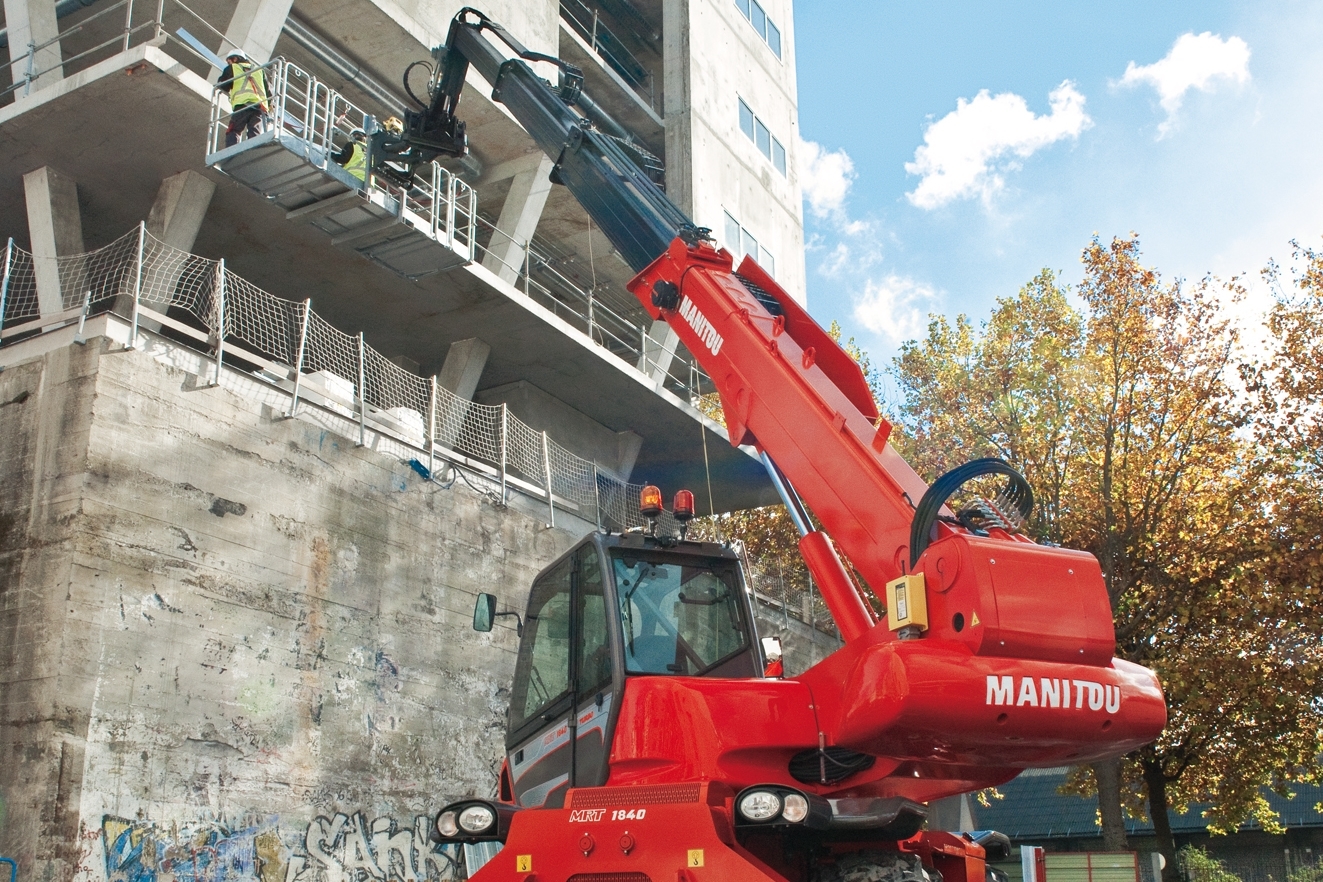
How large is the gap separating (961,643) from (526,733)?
3274mm

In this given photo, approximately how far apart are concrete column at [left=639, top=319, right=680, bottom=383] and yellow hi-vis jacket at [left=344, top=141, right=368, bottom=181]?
860 centimetres

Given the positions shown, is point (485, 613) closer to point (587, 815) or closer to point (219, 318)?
point (587, 815)

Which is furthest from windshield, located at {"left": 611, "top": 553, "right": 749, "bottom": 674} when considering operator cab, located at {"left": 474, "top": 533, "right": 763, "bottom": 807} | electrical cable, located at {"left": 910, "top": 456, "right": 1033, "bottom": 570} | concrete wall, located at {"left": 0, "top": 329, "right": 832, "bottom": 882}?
concrete wall, located at {"left": 0, "top": 329, "right": 832, "bottom": 882}

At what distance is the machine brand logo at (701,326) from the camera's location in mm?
8211

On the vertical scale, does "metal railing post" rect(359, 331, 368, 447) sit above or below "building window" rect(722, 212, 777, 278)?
below

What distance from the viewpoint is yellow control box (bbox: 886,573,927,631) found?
5246 millimetres

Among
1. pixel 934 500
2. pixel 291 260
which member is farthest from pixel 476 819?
pixel 291 260

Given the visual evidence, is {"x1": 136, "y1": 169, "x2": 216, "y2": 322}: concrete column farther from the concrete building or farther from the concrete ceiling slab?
the concrete ceiling slab

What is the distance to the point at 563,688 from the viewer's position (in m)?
6.79

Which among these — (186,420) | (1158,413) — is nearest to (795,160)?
(1158,413)

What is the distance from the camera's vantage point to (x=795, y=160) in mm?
30188

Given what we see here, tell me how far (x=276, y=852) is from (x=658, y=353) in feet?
49.3

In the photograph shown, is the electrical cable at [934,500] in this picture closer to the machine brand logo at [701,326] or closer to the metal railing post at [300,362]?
the machine brand logo at [701,326]

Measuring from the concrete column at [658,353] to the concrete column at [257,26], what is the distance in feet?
29.1
